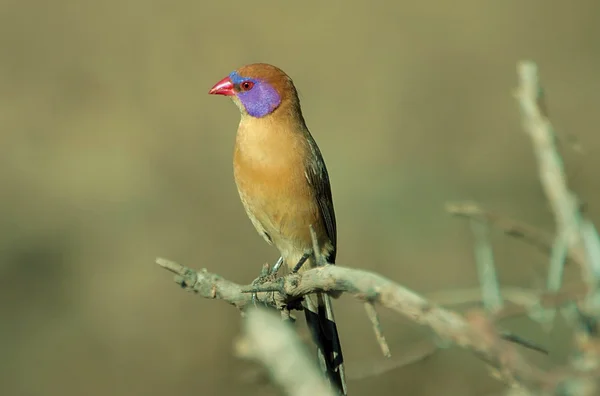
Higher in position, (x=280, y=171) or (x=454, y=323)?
(x=280, y=171)

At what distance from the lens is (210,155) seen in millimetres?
11836

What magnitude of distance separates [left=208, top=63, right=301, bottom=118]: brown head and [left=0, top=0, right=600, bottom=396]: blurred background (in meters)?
3.70

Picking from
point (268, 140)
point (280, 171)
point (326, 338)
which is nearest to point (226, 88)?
point (268, 140)

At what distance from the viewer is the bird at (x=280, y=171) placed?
527cm

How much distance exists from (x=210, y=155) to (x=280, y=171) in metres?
6.65

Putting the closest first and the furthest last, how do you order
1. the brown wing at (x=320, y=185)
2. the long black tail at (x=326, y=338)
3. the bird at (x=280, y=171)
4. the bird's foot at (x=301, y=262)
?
the long black tail at (x=326, y=338) → the bird at (x=280, y=171) → the brown wing at (x=320, y=185) → the bird's foot at (x=301, y=262)

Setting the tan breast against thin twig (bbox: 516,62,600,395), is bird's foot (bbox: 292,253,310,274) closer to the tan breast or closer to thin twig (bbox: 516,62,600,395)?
the tan breast


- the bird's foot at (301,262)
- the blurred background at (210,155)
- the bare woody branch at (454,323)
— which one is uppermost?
the blurred background at (210,155)

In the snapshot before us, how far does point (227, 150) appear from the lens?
38.7 ft

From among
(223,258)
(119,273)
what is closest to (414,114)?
(223,258)

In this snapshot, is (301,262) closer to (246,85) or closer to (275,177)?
(275,177)

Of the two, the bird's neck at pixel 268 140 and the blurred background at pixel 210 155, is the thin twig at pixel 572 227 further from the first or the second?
the blurred background at pixel 210 155

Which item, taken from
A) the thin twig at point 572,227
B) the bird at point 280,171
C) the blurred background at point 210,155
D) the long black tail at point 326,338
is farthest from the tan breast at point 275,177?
the blurred background at point 210,155

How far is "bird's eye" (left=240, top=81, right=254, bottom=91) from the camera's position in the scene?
18.0 feet
